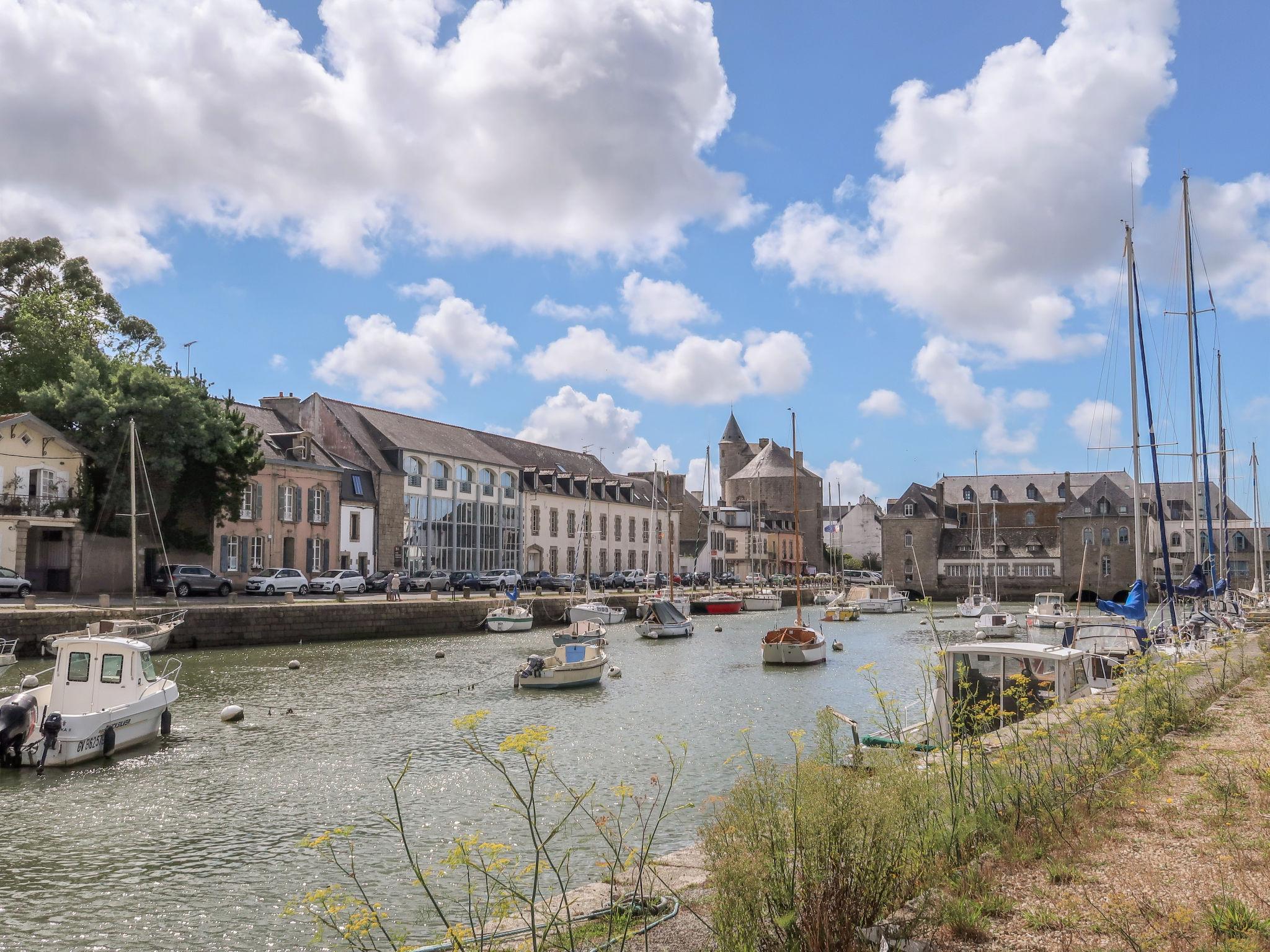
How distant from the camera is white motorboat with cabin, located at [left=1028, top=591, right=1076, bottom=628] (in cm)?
4221

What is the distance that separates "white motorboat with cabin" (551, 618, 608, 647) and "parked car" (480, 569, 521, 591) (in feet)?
65.9

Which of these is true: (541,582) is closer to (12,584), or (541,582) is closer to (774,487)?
(12,584)

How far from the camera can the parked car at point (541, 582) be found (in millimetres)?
68500

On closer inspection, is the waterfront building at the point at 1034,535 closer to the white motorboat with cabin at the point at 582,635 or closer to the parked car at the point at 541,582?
the parked car at the point at 541,582

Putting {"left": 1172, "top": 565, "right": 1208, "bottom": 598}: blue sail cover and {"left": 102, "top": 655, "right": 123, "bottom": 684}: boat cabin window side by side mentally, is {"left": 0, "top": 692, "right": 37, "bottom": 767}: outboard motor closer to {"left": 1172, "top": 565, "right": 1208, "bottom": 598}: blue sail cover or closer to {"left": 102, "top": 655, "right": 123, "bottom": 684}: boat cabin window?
{"left": 102, "top": 655, "right": 123, "bottom": 684}: boat cabin window

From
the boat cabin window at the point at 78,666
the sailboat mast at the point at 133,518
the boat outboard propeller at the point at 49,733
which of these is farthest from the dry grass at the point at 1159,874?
the sailboat mast at the point at 133,518

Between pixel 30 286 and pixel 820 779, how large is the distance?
62081 mm

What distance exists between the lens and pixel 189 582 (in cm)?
4419

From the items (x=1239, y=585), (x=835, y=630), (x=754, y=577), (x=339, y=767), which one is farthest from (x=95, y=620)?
(x=1239, y=585)

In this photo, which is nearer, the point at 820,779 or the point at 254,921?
the point at 820,779

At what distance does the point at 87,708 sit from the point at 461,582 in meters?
42.4

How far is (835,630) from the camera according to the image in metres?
57.4

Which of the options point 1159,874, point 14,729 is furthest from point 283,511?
point 1159,874

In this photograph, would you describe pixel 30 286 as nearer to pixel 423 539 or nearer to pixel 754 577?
pixel 423 539
